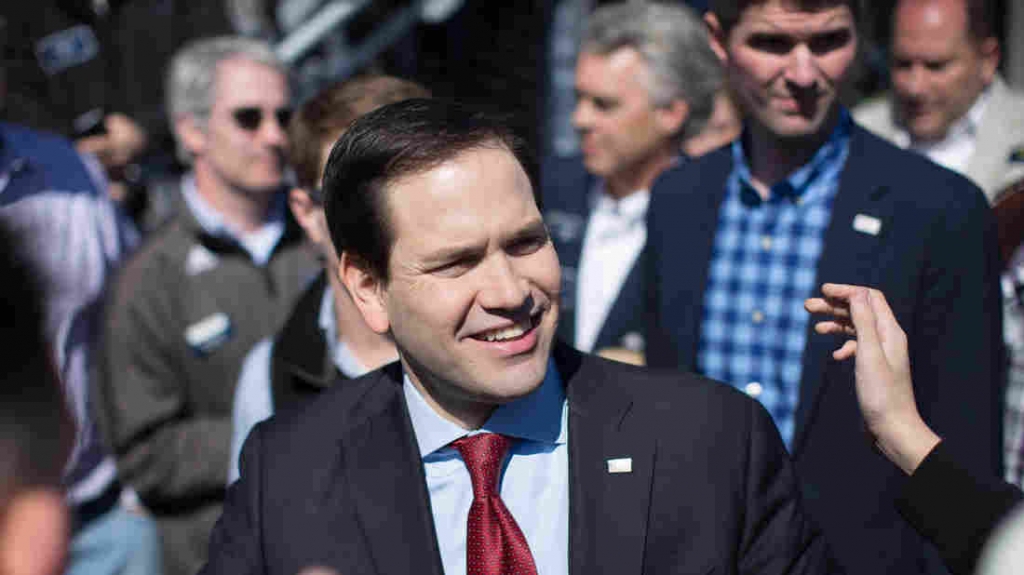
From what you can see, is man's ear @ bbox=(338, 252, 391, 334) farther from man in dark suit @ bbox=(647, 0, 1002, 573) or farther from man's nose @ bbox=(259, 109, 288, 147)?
man's nose @ bbox=(259, 109, 288, 147)

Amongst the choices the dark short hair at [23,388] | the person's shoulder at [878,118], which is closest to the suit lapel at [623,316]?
the person's shoulder at [878,118]

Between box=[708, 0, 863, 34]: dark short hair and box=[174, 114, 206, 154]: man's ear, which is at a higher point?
box=[708, 0, 863, 34]: dark short hair

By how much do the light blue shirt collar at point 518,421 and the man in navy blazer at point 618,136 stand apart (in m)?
2.02

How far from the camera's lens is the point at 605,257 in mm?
4574

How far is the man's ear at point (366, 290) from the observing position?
7.98ft

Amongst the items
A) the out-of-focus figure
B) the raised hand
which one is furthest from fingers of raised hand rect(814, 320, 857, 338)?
the out-of-focus figure

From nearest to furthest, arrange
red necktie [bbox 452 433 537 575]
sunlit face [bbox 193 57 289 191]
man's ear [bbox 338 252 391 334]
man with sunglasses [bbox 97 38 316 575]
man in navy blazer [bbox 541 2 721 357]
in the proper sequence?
red necktie [bbox 452 433 537 575] → man's ear [bbox 338 252 391 334] → man with sunglasses [bbox 97 38 316 575] → man in navy blazer [bbox 541 2 721 357] → sunlit face [bbox 193 57 289 191]

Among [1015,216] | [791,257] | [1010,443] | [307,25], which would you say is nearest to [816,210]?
[791,257]

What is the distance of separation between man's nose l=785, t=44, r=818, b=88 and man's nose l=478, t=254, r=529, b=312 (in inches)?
53.1

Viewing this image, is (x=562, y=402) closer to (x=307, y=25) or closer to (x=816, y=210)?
(x=816, y=210)

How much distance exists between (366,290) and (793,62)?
4.73ft

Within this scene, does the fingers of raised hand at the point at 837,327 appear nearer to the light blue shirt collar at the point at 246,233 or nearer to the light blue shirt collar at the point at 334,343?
the light blue shirt collar at the point at 334,343

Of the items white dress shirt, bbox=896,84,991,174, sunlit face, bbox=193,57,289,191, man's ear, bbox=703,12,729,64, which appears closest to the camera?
man's ear, bbox=703,12,729,64

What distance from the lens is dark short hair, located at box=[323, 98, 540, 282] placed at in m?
2.27
